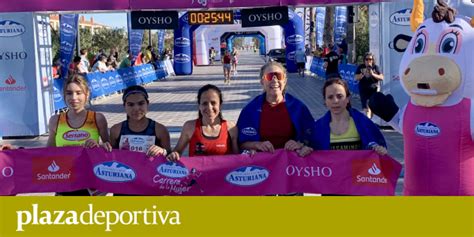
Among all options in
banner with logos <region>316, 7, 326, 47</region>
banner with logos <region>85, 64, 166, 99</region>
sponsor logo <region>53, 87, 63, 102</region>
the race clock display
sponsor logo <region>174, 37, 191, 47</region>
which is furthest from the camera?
banner with logos <region>316, 7, 326, 47</region>

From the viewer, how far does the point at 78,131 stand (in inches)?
193

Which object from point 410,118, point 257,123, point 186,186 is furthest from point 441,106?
point 186,186

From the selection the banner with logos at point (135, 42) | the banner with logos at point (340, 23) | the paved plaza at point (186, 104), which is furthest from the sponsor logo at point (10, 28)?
the banner with logos at point (135, 42)

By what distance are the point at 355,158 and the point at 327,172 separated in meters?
0.27

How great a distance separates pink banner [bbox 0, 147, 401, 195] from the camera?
4.82 meters

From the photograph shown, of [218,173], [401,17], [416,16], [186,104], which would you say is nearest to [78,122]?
[218,173]

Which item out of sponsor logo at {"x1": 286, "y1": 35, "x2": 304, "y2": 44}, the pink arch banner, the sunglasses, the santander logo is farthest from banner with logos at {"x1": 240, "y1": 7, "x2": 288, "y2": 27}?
sponsor logo at {"x1": 286, "y1": 35, "x2": 304, "y2": 44}

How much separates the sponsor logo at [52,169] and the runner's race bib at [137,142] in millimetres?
502

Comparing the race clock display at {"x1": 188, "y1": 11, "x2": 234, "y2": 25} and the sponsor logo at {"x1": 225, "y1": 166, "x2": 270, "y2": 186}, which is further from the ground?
the race clock display at {"x1": 188, "y1": 11, "x2": 234, "y2": 25}

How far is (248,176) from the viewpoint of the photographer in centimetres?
496

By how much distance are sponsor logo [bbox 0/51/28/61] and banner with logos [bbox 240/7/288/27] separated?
4602 millimetres

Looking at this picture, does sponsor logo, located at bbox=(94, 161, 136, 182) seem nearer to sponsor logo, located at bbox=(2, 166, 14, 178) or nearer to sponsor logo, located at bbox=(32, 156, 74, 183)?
sponsor logo, located at bbox=(32, 156, 74, 183)

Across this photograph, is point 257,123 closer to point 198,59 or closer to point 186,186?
point 186,186

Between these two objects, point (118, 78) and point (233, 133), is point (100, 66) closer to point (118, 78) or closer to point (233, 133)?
point (118, 78)
